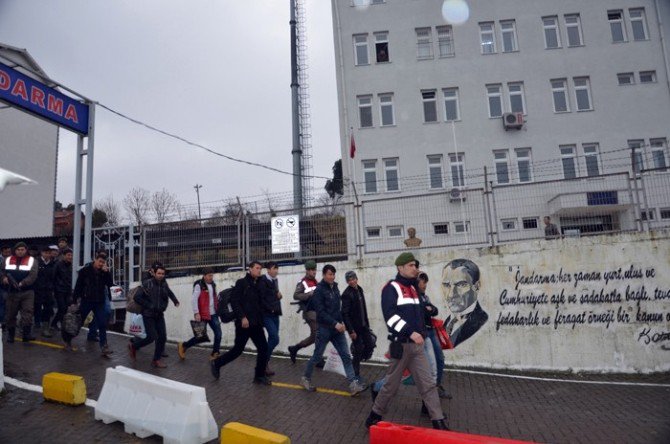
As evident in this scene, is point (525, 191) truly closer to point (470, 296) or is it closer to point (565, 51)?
point (470, 296)

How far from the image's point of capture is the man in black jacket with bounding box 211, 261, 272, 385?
739 centimetres

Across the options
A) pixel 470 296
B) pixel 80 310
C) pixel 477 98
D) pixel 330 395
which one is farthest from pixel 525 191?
pixel 477 98

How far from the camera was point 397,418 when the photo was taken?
20.1 feet

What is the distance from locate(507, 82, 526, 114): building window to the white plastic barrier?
944 inches

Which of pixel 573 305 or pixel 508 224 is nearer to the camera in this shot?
pixel 573 305

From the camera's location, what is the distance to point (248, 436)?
4.48 metres

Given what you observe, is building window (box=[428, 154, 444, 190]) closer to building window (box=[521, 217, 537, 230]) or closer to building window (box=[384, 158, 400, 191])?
building window (box=[384, 158, 400, 191])

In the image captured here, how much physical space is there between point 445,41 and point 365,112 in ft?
18.2

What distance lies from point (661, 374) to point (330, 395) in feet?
20.1

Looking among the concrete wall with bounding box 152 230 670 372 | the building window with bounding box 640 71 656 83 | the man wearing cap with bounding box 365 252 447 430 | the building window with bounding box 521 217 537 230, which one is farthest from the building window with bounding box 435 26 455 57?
the man wearing cap with bounding box 365 252 447 430

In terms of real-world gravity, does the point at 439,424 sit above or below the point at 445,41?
below

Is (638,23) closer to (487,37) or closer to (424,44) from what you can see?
(487,37)

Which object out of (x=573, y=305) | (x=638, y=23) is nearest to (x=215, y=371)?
(x=573, y=305)

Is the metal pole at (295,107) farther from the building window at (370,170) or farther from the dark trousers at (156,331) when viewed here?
the dark trousers at (156,331)
